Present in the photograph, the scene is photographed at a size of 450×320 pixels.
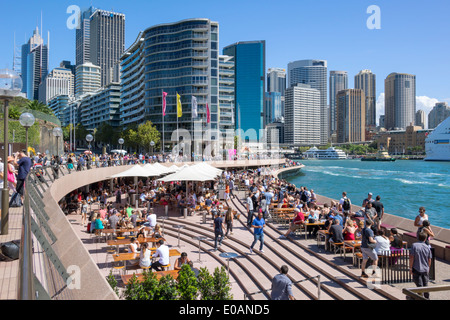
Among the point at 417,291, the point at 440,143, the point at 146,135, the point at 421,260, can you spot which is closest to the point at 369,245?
the point at 421,260

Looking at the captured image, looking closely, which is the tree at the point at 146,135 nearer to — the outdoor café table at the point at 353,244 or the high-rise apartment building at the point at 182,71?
the high-rise apartment building at the point at 182,71

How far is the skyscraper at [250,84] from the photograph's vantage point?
176m

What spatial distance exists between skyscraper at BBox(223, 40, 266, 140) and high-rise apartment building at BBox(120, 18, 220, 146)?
83664mm

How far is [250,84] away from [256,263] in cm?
17357

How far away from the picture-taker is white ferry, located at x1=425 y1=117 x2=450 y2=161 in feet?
535

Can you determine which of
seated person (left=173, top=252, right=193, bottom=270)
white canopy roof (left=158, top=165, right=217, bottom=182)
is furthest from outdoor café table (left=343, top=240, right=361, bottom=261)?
white canopy roof (left=158, top=165, right=217, bottom=182)

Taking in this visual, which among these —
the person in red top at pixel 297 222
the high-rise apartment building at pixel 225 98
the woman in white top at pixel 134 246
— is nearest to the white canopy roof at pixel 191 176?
the person in red top at pixel 297 222

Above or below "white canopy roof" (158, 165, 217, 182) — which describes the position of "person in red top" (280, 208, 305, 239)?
below

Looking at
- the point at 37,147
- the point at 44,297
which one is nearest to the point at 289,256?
the point at 44,297

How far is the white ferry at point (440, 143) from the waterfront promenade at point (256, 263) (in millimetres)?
178349

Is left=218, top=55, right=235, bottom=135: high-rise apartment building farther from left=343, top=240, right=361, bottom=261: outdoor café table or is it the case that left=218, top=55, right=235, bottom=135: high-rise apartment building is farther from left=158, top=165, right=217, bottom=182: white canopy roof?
left=343, top=240, right=361, bottom=261: outdoor café table

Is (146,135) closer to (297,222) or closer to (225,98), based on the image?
(225,98)

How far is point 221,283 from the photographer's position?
733 cm

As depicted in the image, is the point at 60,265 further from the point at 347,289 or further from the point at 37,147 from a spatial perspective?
the point at 37,147
